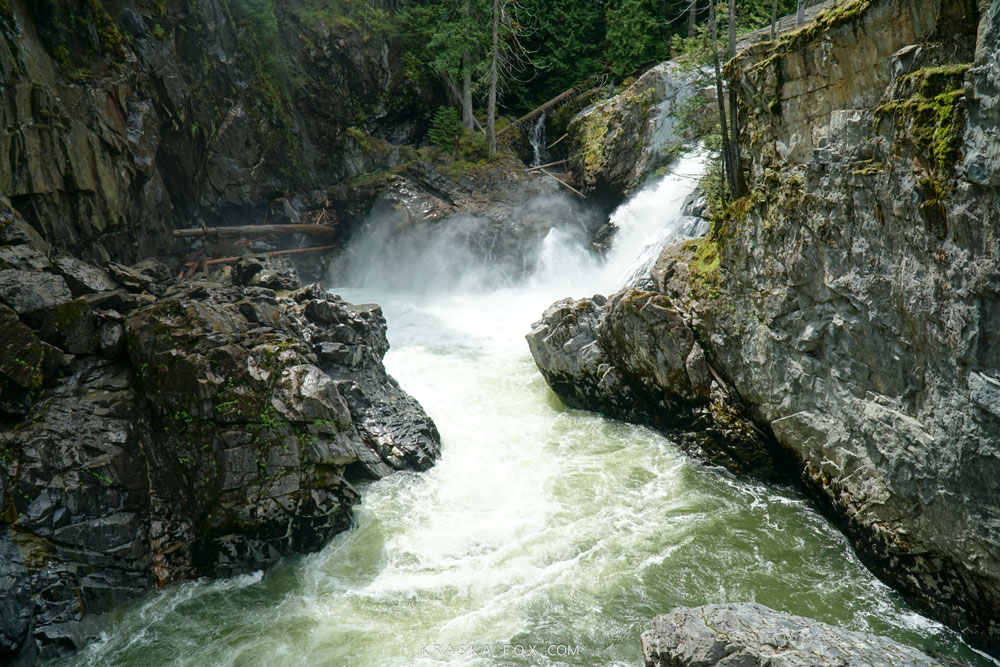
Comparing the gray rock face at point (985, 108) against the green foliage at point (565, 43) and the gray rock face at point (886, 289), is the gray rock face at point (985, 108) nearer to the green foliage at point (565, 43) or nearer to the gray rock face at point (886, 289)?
the gray rock face at point (886, 289)

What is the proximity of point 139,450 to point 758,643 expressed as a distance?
7409 millimetres

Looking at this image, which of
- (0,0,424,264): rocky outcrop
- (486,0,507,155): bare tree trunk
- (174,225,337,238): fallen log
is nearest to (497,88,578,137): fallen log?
(486,0,507,155): bare tree trunk

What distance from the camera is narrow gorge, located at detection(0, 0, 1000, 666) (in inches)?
242

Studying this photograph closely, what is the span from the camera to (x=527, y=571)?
7.69 metres

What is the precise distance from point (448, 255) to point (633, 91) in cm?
821

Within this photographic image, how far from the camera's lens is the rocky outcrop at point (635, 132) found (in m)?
19.3

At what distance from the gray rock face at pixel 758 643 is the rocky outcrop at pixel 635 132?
1558 cm

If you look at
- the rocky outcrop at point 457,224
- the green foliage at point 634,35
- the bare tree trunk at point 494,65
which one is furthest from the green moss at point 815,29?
the green foliage at point 634,35

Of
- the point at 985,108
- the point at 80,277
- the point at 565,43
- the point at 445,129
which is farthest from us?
the point at 565,43

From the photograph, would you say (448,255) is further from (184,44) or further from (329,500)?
(329,500)

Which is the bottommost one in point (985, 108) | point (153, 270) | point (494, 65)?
point (153, 270)

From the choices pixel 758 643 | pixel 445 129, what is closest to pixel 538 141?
pixel 445 129

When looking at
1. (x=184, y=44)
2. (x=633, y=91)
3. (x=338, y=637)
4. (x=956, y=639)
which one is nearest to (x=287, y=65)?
(x=184, y=44)

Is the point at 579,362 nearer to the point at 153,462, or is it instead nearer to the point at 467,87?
the point at 153,462
